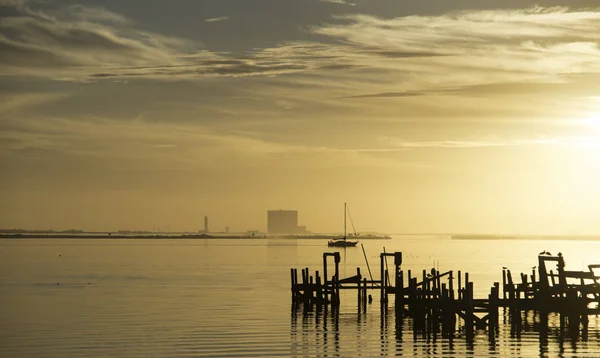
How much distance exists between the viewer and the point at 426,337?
4944 cm

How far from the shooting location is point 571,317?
53562mm

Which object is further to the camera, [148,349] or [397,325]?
[397,325]

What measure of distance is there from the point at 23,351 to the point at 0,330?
8.83m

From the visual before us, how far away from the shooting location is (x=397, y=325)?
54.9m

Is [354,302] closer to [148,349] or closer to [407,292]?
[407,292]

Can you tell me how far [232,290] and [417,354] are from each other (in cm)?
4159

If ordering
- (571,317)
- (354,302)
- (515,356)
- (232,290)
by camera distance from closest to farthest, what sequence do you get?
(515,356)
(571,317)
(354,302)
(232,290)

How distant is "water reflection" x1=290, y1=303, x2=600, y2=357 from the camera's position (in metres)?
44.7

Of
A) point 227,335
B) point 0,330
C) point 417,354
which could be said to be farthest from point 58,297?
point 417,354

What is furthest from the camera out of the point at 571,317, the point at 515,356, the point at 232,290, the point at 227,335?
the point at 232,290

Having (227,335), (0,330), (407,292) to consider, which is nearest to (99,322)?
(0,330)

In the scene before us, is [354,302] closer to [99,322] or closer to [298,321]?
[298,321]

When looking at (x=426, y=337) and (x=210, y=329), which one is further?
(x=210, y=329)

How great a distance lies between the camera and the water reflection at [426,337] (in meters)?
44.7
